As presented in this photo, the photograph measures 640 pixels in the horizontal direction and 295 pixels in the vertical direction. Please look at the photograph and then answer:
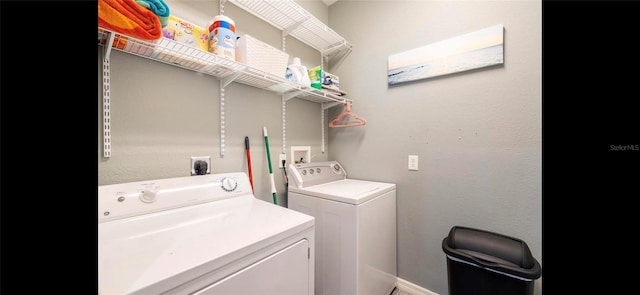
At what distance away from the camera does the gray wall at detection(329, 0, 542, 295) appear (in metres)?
1.39

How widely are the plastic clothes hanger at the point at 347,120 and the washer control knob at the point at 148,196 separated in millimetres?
1530

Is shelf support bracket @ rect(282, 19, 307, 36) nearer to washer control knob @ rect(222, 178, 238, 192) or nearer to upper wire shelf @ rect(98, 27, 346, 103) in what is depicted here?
upper wire shelf @ rect(98, 27, 346, 103)

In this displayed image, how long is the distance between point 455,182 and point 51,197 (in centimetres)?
191

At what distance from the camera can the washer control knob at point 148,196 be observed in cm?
104

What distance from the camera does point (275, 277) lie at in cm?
89

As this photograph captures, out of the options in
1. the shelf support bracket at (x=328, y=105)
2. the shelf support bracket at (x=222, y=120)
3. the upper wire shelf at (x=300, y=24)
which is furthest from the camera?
the shelf support bracket at (x=328, y=105)

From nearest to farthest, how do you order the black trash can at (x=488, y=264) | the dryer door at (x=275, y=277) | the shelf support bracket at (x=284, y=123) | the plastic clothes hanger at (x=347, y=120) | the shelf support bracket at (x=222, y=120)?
the dryer door at (x=275, y=277), the black trash can at (x=488, y=264), the shelf support bracket at (x=222, y=120), the shelf support bracket at (x=284, y=123), the plastic clothes hanger at (x=347, y=120)

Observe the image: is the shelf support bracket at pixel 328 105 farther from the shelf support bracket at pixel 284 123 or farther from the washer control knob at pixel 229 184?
the washer control knob at pixel 229 184

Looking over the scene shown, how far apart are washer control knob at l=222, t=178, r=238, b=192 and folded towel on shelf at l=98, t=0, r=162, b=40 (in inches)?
30.9

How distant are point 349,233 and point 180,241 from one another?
3.00ft

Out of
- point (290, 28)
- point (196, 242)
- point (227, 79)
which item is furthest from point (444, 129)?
point (196, 242)

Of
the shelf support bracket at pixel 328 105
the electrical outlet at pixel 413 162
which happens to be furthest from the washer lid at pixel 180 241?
the shelf support bracket at pixel 328 105

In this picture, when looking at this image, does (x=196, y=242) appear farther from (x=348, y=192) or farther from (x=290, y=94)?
(x=290, y=94)

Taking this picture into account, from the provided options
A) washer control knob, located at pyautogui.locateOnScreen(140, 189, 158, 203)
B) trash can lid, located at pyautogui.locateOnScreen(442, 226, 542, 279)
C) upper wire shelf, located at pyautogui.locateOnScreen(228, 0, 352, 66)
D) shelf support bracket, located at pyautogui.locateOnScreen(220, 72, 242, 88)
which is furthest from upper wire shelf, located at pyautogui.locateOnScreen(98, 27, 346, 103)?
trash can lid, located at pyautogui.locateOnScreen(442, 226, 542, 279)
